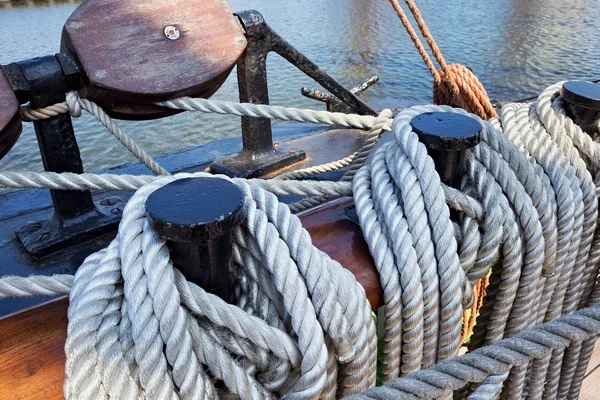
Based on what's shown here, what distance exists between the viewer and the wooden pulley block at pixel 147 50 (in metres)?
1.23

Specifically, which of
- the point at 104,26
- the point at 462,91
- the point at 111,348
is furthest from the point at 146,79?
the point at 462,91

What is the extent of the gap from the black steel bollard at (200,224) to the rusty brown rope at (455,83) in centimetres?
168

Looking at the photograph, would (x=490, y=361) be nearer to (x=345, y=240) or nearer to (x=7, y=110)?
(x=345, y=240)

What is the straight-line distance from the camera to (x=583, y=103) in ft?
3.29

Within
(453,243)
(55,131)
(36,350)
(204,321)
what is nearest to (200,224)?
(204,321)

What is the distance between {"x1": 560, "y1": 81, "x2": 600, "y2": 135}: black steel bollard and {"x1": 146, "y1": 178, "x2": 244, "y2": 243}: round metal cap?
0.77 m

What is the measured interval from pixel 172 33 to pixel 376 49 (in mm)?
6636

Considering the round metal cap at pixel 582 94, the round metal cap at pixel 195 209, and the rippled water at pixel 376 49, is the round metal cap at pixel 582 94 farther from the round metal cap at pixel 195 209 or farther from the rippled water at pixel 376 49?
the rippled water at pixel 376 49

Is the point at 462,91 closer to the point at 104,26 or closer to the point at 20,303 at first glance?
the point at 104,26

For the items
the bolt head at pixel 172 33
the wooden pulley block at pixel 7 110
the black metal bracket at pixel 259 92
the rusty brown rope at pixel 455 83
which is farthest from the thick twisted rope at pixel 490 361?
the rusty brown rope at pixel 455 83

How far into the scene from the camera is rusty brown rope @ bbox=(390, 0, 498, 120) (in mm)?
2107

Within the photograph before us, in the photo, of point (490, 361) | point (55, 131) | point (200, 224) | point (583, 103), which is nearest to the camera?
point (200, 224)

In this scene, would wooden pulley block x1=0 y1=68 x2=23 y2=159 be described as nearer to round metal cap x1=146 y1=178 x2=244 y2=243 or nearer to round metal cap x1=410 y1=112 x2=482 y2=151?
round metal cap x1=146 y1=178 x2=244 y2=243

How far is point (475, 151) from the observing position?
0.88m
